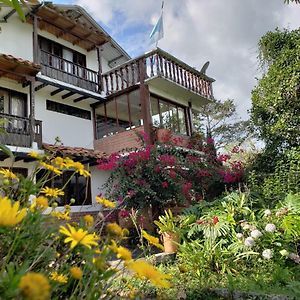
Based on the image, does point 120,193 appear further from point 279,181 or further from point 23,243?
point 23,243

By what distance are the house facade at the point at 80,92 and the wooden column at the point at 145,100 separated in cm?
4

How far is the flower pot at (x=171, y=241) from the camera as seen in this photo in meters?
6.81

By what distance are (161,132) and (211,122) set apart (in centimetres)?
1201

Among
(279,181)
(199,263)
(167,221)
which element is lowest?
(199,263)

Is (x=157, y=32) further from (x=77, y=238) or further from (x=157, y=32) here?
(x=77, y=238)

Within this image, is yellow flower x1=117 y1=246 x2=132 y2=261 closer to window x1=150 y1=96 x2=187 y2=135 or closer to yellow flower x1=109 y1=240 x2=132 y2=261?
yellow flower x1=109 y1=240 x2=132 y2=261

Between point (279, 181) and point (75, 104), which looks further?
point (75, 104)

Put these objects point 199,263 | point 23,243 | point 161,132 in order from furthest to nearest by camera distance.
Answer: point 161,132, point 199,263, point 23,243

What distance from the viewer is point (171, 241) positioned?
681 centimetres

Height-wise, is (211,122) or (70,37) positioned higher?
(70,37)

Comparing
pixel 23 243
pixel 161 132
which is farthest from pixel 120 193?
pixel 23 243

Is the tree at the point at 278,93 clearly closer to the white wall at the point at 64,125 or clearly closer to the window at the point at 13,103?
the white wall at the point at 64,125

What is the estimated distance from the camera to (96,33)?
14719mm

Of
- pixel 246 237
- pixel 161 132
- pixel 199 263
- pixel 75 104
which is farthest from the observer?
pixel 75 104
